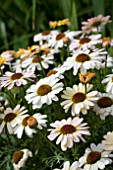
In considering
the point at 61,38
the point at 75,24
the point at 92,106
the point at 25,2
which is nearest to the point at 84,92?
the point at 92,106

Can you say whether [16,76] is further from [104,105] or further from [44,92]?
[104,105]

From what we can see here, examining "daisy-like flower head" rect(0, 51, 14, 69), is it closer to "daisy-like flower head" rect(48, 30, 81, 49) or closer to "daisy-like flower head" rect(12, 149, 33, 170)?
"daisy-like flower head" rect(48, 30, 81, 49)

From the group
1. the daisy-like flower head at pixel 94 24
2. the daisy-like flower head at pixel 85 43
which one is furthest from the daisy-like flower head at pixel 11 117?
the daisy-like flower head at pixel 94 24

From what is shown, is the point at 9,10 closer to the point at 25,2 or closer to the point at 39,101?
the point at 25,2

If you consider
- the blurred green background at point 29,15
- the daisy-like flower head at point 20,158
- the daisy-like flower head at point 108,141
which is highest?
the daisy-like flower head at point 108,141

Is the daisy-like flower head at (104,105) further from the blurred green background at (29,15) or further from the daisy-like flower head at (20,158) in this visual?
the blurred green background at (29,15)

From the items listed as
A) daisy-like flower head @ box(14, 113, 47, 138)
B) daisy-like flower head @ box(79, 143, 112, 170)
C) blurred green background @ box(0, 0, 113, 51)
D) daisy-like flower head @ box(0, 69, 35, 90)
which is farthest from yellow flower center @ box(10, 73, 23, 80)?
blurred green background @ box(0, 0, 113, 51)
